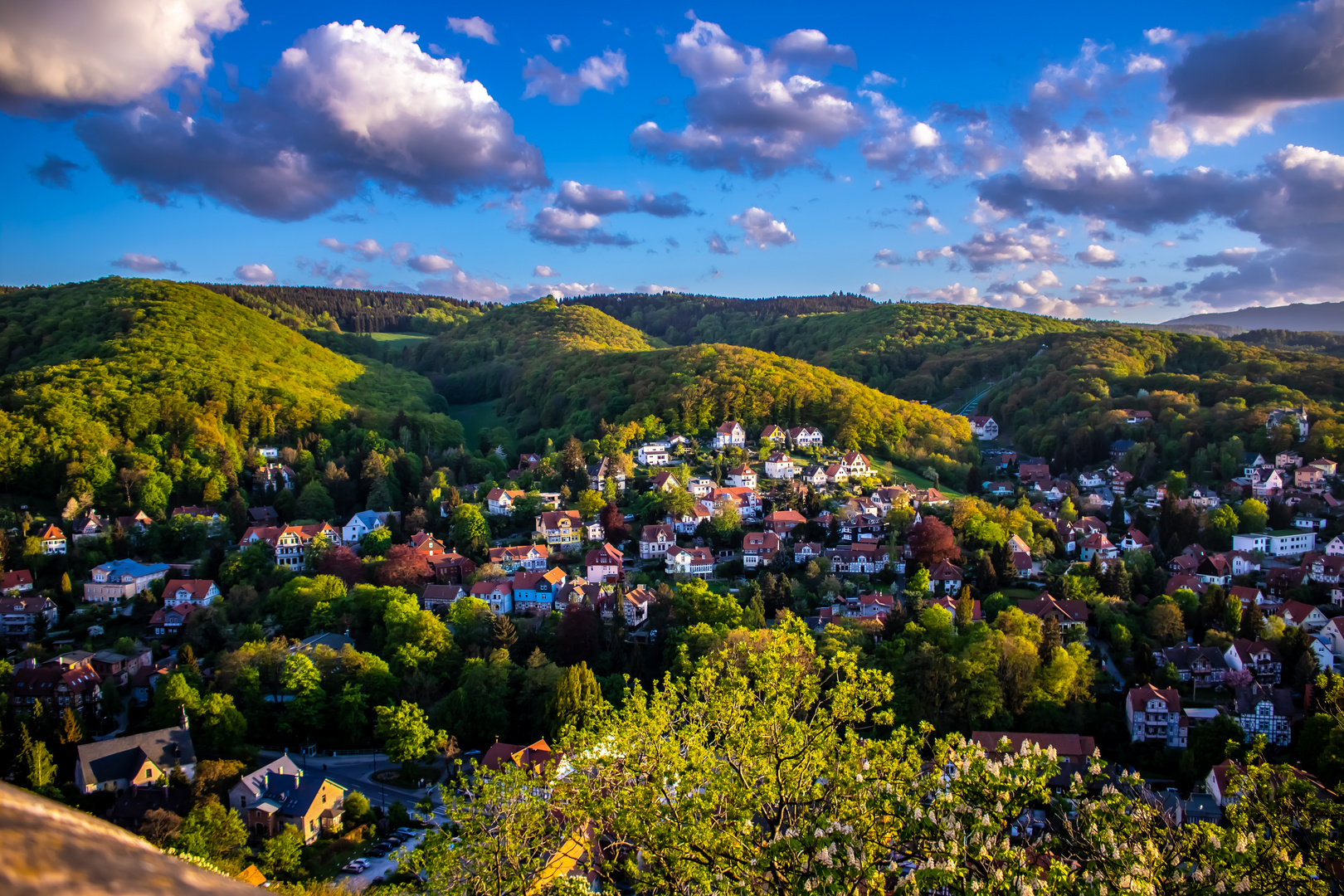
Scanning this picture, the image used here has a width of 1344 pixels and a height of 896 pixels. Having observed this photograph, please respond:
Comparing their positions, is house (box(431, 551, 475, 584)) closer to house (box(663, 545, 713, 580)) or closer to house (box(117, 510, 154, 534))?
house (box(663, 545, 713, 580))

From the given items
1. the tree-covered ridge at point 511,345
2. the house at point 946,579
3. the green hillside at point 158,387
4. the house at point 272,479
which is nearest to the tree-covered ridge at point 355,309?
the tree-covered ridge at point 511,345

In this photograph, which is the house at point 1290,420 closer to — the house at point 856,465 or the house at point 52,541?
the house at point 856,465

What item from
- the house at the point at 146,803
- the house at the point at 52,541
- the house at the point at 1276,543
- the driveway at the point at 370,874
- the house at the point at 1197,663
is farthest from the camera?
the house at the point at 1276,543

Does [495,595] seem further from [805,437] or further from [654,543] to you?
[805,437]

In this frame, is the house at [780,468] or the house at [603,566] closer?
the house at [603,566]

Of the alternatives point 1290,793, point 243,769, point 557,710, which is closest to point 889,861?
point 1290,793

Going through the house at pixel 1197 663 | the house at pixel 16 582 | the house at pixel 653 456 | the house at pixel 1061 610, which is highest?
the house at pixel 653 456

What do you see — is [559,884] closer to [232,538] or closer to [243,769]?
[243,769]
